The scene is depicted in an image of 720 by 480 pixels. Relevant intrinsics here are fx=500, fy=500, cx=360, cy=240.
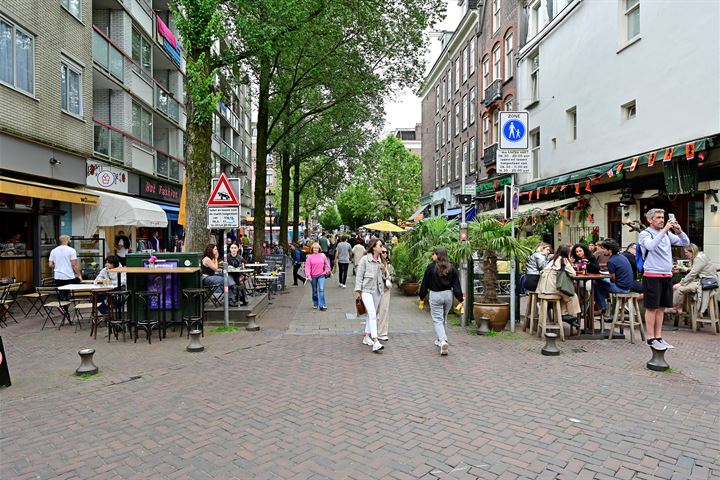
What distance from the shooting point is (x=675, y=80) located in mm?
12484

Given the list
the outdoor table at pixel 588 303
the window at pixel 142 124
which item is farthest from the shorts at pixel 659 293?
the window at pixel 142 124

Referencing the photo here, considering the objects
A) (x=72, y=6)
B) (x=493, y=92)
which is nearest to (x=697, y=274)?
(x=72, y=6)

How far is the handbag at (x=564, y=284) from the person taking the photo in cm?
805

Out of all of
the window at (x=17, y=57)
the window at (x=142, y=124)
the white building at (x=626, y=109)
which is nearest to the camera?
the white building at (x=626, y=109)

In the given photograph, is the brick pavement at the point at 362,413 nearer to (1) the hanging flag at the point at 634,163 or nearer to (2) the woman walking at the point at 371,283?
(2) the woman walking at the point at 371,283

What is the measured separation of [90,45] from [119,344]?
11599mm

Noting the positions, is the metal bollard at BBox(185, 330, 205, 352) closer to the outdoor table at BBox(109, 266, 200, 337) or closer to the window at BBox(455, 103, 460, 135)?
the outdoor table at BBox(109, 266, 200, 337)

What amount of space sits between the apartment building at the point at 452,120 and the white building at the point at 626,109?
8.48m

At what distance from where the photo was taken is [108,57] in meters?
17.1

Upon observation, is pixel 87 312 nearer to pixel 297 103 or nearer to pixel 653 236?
pixel 653 236

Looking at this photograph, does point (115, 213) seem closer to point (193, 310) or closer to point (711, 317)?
point (193, 310)

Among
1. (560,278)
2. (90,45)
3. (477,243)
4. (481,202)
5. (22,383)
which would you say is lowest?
(22,383)

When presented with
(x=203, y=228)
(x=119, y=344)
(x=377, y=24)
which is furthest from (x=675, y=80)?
(x=119, y=344)

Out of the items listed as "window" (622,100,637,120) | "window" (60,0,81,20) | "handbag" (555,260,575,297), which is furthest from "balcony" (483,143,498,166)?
"window" (60,0,81,20)
